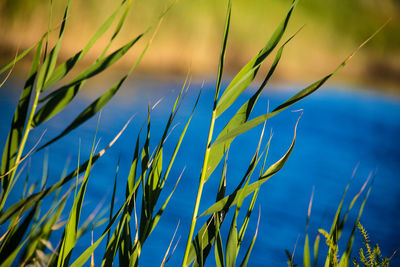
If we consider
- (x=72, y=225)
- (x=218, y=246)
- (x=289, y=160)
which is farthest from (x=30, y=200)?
(x=289, y=160)

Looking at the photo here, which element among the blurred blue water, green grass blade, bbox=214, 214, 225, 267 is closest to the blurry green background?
the blurred blue water

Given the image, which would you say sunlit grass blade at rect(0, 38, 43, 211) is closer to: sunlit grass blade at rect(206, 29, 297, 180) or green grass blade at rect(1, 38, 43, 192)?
green grass blade at rect(1, 38, 43, 192)

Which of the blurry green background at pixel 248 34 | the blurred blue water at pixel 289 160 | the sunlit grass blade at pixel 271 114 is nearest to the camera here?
the sunlit grass blade at pixel 271 114

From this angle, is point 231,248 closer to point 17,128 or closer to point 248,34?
point 17,128

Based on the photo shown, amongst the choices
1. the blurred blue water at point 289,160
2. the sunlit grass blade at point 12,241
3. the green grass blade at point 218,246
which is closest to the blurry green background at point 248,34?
the blurred blue water at point 289,160

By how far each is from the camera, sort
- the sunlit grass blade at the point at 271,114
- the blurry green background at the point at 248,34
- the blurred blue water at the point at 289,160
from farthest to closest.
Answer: the blurry green background at the point at 248,34 → the blurred blue water at the point at 289,160 → the sunlit grass blade at the point at 271,114

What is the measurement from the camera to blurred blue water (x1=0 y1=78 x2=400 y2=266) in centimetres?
215

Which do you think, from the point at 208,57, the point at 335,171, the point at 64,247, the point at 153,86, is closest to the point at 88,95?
the point at 153,86

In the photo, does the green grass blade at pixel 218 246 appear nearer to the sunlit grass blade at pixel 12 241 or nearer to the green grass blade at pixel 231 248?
the green grass blade at pixel 231 248

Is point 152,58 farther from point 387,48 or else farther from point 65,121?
point 387,48

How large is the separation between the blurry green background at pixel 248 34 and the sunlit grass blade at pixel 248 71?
7.34 feet

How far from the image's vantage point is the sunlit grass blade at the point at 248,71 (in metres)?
0.31

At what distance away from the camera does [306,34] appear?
3.70 metres

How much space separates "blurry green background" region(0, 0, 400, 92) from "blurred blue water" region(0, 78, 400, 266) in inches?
9.9
